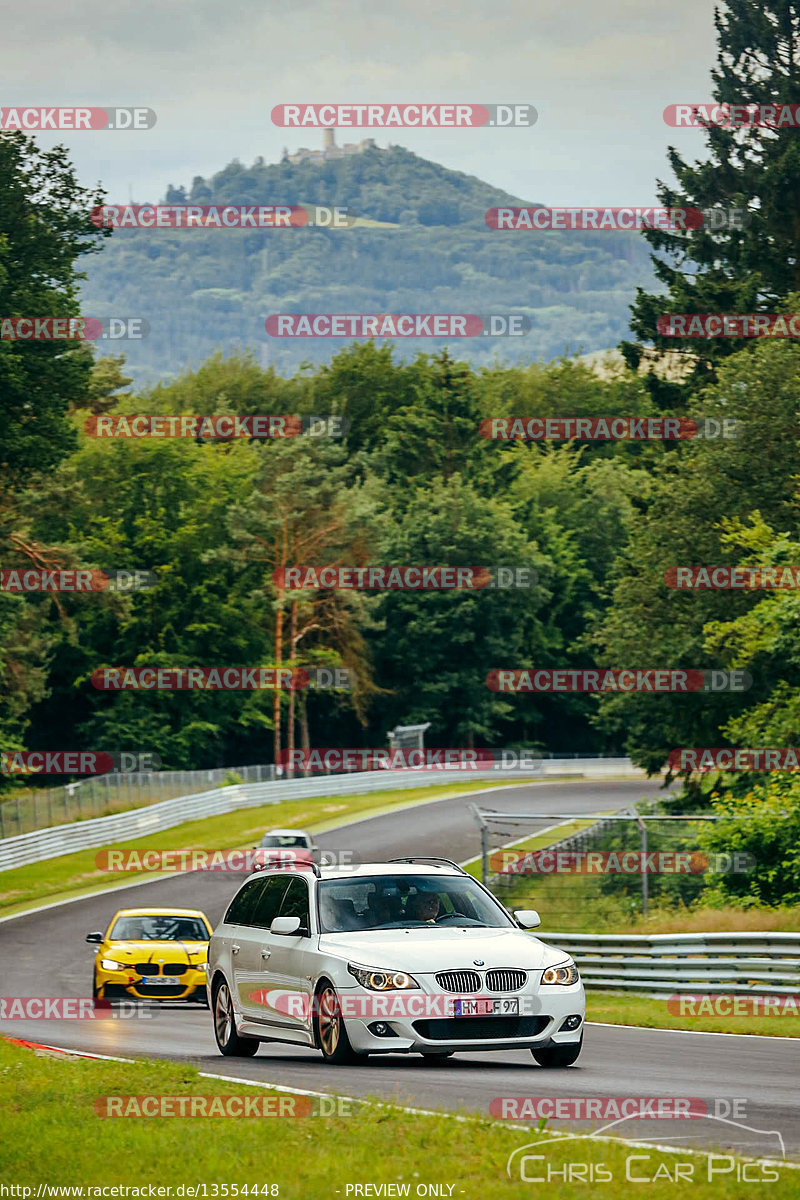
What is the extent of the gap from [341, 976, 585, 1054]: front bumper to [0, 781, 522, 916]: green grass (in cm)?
3223

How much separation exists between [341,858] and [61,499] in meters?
27.9

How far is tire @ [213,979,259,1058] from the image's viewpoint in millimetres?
14781

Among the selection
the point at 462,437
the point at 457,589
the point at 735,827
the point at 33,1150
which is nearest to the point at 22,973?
the point at 735,827

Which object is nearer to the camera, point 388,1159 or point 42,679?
point 388,1159

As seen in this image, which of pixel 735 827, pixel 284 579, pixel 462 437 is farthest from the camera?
pixel 462 437

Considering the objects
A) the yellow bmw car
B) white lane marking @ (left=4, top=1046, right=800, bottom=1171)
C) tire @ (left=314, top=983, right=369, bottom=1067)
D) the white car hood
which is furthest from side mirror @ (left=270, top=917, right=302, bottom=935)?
the yellow bmw car

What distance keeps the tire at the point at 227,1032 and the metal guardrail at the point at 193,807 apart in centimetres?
3590

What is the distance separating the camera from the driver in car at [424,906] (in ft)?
45.1

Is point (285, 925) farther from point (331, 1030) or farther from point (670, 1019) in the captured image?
point (670, 1019)

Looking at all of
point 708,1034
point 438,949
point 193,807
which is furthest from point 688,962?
point 193,807

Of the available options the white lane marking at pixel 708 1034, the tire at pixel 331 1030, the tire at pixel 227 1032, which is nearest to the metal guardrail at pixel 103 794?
Answer: the white lane marking at pixel 708 1034

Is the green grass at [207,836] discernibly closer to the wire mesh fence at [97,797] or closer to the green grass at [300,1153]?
the wire mesh fence at [97,797]

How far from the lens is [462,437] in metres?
99.8

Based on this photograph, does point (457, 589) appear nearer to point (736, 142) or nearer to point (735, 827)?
point (736, 142)
